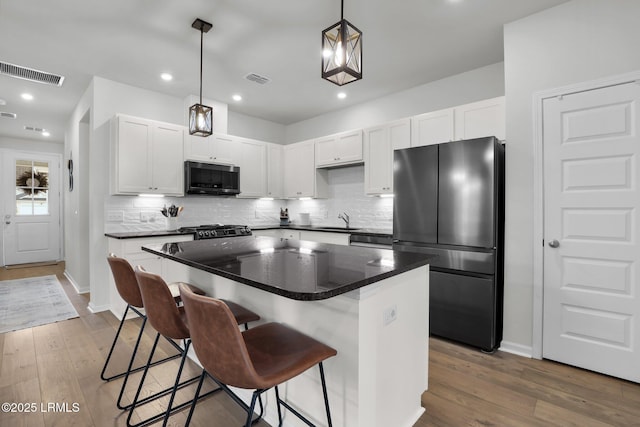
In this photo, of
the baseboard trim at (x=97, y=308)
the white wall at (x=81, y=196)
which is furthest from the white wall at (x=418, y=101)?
the baseboard trim at (x=97, y=308)

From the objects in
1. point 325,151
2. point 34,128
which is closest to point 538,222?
point 325,151

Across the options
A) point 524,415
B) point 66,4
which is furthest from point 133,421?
point 66,4

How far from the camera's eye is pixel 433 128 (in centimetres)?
353

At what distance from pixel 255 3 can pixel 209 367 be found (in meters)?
2.62

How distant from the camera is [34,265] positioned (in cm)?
675

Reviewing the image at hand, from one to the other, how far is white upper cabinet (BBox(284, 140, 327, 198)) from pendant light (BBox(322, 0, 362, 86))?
326 centimetres

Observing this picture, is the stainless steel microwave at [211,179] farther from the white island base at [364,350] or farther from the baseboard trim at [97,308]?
the white island base at [364,350]

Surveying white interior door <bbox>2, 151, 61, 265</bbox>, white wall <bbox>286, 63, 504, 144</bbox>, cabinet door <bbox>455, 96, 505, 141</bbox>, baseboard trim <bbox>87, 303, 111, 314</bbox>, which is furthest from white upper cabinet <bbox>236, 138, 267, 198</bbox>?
white interior door <bbox>2, 151, 61, 265</bbox>

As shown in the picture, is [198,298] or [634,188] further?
[634,188]

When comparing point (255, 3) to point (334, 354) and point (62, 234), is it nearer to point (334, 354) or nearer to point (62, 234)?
point (334, 354)

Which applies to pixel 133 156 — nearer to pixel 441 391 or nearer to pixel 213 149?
pixel 213 149

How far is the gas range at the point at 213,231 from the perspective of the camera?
13.0ft

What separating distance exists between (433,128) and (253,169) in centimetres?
277

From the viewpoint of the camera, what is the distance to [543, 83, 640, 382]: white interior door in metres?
2.23
